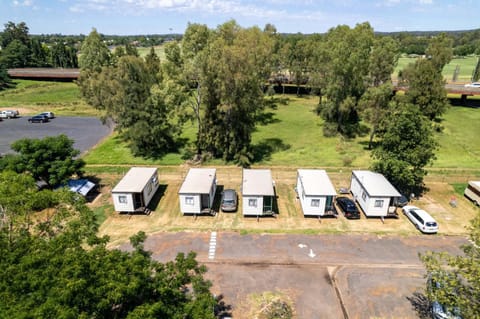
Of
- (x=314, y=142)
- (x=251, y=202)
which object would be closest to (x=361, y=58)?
(x=314, y=142)

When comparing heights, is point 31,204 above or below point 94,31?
below

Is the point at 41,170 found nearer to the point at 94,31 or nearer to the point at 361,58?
the point at 361,58

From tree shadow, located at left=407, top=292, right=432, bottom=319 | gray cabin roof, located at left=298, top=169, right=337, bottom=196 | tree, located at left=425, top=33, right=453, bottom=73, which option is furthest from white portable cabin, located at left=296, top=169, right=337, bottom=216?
tree, located at left=425, top=33, right=453, bottom=73

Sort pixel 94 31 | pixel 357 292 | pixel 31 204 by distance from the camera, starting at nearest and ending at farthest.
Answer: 1. pixel 31 204
2. pixel 357 292
3. pixel 94 31

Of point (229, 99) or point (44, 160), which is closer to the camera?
point (44, 160)

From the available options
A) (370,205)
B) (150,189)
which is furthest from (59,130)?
(370,205)

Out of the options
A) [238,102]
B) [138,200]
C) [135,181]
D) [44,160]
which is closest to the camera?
[138,200]

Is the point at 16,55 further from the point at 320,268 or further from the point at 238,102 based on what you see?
the point at 320,268
